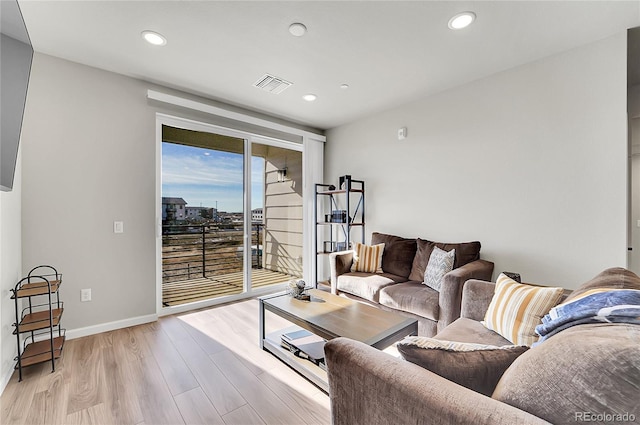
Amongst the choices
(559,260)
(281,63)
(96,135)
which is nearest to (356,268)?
(559,260)

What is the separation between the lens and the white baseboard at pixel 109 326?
262cm

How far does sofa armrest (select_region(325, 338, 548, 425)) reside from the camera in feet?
2.25

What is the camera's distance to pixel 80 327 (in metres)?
2.65

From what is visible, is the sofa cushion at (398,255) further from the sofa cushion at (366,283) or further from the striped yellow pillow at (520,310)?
the striped yellow pillow at (520,310)

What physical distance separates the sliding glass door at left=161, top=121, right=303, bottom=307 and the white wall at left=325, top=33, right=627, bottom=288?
1711 millimetres

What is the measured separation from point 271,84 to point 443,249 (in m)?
2.55

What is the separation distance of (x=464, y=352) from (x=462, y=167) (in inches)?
105

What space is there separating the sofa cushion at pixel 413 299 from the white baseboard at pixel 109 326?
2.46 meters

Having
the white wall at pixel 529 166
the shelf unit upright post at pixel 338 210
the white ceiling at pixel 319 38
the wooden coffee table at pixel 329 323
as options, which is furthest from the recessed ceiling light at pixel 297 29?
the wooden coffee table at pixel 329 323

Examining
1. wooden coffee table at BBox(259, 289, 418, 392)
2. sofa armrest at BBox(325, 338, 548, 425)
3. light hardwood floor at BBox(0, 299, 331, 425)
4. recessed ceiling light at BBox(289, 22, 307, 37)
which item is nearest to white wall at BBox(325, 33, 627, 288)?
wooden coffee table at BBox(259, 289, 418, 392)

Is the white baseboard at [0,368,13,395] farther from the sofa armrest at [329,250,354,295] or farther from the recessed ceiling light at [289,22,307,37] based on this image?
the recessed ceiling light at [289,22,307,37]

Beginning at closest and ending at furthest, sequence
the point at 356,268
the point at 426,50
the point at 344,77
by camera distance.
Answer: the point at 426,50 → the point at 344,77 → the point at 356,268

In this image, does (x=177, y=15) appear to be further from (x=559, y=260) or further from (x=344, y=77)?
(x=559, y=260)

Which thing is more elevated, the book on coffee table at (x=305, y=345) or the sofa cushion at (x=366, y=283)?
the sofa cushion at (x=366, y=283)
